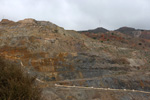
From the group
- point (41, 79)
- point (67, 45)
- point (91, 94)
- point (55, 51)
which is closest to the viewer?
point (91, 94)

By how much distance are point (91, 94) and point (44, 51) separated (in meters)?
11.2

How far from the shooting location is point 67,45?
23984 mm

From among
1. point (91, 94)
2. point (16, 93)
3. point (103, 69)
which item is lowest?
point (91, 94)

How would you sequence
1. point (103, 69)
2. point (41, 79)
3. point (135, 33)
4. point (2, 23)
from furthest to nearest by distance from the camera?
point (135, 33) < point (2, 23) < point (103, 69) < point (41, 79)

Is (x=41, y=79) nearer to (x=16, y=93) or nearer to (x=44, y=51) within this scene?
(x=44, y=51)

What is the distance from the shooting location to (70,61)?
20016 mm

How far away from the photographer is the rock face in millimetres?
17062

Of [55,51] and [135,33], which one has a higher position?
[135,33]

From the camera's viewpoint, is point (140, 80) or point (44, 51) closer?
point (140, 80)

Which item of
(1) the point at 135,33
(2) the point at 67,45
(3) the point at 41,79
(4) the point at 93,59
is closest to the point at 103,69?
(4) the point at 93,59

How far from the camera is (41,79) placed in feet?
54.6

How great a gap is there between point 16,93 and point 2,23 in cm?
2890

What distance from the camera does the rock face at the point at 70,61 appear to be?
17.1 metres

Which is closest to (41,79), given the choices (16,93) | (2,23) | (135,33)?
(16,93)
